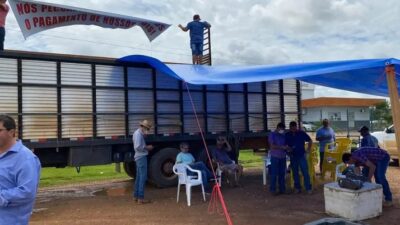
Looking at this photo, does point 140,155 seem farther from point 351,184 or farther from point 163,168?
point 351,184

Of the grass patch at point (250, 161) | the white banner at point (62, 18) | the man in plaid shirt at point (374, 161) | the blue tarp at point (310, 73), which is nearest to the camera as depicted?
the blue tarp at point (310, 73)

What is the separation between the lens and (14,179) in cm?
264

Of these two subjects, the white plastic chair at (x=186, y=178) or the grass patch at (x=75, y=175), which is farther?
the grass patch at (x=75, y=175)

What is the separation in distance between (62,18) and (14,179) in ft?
23.0

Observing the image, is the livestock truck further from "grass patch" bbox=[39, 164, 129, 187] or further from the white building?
the white building

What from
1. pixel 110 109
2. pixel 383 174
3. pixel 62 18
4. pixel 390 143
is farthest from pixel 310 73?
pixel 390 143

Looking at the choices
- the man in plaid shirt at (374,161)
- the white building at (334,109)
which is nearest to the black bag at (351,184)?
the man in plaid shirt at (374,161)

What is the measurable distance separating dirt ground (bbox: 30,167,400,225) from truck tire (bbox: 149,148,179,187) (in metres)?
0.22

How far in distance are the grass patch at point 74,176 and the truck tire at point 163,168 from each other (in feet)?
8.18

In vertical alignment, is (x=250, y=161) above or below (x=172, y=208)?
above

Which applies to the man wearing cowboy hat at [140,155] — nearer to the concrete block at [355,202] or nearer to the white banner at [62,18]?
the white banner at [62,18]

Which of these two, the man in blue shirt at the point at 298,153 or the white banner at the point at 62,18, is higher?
the white banner at the point at 62,18

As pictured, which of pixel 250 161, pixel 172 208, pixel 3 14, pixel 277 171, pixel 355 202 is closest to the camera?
pixel 355 202

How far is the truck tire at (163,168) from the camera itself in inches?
364
